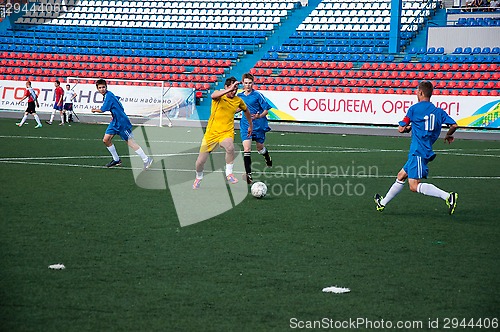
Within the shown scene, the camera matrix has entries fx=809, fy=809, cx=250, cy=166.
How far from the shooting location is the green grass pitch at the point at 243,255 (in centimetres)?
634

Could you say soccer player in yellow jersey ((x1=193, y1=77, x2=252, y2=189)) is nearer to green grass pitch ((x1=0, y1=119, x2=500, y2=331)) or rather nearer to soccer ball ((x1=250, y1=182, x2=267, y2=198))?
green grass pitch ((x1=0, y1=119, x2=500, y2=331))

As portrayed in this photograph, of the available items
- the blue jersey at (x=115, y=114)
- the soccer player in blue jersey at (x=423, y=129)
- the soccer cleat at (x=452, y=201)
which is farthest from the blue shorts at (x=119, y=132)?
the soccer cleat at (x=452, y=201)

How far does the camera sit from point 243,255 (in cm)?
848

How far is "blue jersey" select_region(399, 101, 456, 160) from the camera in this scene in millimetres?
11008

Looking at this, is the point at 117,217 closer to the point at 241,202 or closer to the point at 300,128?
the point at 241,202

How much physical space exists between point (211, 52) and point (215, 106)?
25.1 metres

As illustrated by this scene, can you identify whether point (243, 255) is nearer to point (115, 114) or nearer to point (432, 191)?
point (432, 191)

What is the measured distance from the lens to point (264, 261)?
26.9ft

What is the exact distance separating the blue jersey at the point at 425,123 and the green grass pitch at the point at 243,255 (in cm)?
95

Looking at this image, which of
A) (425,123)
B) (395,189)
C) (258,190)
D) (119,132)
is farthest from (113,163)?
(425,123)

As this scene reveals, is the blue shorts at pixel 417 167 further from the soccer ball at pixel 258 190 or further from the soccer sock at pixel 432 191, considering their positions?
the soccer ball at pixel 258 190

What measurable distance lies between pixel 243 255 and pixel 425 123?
387 cm

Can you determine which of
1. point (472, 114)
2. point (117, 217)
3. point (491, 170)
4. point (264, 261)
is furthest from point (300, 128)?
point (264, 261)

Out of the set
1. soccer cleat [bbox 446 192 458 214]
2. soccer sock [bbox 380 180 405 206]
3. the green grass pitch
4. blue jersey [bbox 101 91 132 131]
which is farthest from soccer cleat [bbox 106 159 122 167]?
soccer cleat [bbox 446 192 458 214]
